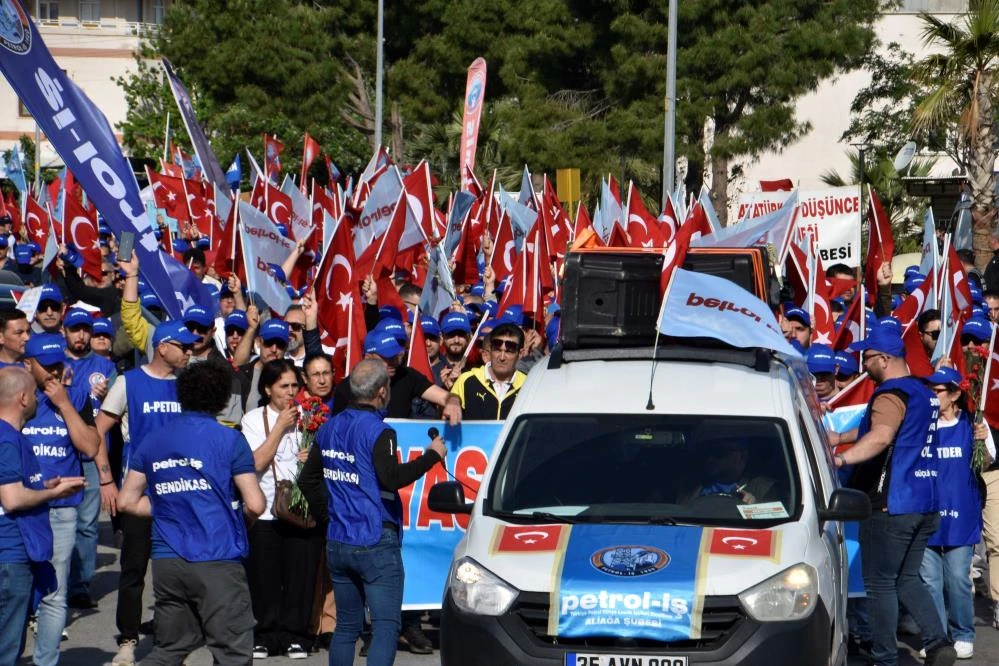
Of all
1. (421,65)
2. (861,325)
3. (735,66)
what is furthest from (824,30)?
(861,325)

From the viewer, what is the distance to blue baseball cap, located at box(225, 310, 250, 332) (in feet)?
36.7

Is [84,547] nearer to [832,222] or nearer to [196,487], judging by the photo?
[196,487]

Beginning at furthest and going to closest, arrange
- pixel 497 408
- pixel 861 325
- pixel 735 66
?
1. pixel 735 66
2. pixel 861 325
3. pixel 497 408

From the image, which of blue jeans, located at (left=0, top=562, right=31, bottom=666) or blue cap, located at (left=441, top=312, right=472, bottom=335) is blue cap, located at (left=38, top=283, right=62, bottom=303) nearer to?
blue cap, located at (left=441, top=312, right=472, bottom=335)

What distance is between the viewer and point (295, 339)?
1153 cm

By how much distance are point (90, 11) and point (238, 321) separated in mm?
62962

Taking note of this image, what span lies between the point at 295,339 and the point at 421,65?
33.9 meters

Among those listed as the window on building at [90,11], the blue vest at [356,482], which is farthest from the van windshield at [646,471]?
the window on building at [90,11]

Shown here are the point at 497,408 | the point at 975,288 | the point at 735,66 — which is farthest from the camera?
the point at 735,66

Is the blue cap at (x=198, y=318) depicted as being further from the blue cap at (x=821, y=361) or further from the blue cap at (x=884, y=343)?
the blue cap at (x=884, y=343)

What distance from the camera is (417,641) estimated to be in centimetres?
937

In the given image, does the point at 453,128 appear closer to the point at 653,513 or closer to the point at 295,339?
the point at 295,339

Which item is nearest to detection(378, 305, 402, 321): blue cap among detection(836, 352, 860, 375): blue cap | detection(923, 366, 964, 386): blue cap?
detection(836, 352, 860, 375): blue cap

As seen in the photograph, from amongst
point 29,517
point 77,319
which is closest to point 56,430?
point 29,517
